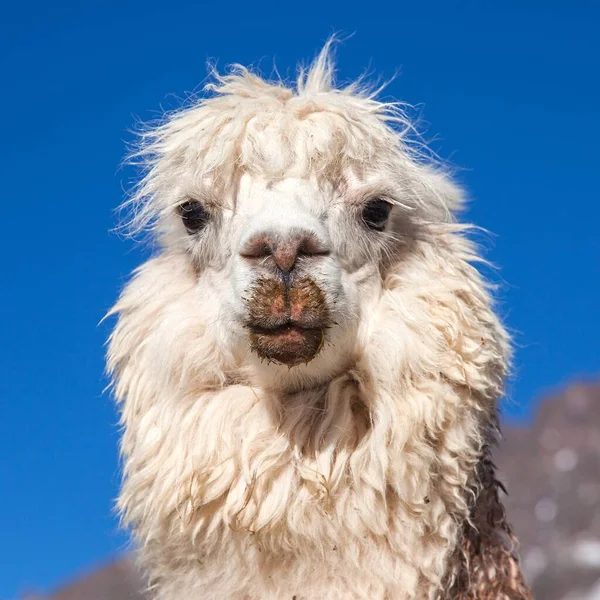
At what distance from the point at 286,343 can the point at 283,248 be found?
310 millimetres

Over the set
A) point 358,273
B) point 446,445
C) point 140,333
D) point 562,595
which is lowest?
point 446,445

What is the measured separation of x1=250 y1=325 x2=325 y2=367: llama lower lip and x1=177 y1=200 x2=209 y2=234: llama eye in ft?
2.37

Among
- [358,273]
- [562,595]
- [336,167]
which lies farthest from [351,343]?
[562,595]

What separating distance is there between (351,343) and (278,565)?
81cm

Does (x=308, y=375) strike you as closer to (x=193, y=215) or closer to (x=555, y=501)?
(x=193, y=215)

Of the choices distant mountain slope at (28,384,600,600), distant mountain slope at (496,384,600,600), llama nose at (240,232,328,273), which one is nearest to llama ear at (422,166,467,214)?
llama nose at (240,232,328,273)

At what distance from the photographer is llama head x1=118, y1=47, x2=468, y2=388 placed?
339 centimetres

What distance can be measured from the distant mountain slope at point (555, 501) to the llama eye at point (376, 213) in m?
21.7

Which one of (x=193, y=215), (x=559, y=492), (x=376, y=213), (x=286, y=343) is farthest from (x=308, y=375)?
(x=559, y=492)

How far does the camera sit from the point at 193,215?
13.1ft

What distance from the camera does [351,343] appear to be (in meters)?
3.68

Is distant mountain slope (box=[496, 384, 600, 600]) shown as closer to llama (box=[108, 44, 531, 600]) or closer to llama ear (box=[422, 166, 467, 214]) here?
llama ear (box=[422, 166, 467, 214])

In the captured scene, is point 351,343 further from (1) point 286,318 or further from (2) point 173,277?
(2) point 173,277

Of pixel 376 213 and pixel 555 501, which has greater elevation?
pixel 555 501
